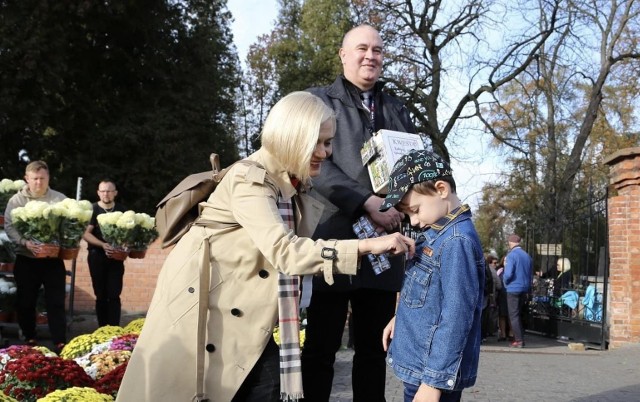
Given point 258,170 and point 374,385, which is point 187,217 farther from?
point 374,385

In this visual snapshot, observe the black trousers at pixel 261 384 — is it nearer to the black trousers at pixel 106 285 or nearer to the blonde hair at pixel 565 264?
the black trousers at pixel 106 285

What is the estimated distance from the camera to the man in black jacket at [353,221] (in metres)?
3.91

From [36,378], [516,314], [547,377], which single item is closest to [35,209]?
[36,378]

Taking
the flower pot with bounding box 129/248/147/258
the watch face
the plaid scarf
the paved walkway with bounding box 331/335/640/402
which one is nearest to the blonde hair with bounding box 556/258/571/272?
the paved walkway with bounding box 331/335/640/402

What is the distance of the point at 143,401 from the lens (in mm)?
2955

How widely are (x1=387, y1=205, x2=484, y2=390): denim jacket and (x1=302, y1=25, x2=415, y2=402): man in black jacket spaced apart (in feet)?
1.73

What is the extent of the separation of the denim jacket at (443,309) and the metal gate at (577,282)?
33.2 ft

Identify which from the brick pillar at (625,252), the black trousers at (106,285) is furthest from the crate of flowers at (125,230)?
the brick pillar at (625,252)

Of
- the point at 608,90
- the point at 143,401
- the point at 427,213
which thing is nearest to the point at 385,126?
the point at 427,213

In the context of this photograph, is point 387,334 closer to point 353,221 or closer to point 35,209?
point 353,221

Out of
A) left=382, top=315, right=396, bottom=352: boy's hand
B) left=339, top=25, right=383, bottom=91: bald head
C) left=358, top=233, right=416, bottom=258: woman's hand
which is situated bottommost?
left=382, top=315, right=396, bottom=352: boy's hand

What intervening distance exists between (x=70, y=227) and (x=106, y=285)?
1.50 meters

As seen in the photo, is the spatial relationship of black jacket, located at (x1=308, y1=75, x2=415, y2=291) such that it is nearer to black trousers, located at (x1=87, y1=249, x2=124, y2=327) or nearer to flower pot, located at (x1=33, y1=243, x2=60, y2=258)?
flower pot, located at (x1=33, y1=243, x2=60, y2=258)

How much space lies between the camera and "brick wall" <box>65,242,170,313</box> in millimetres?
14906
